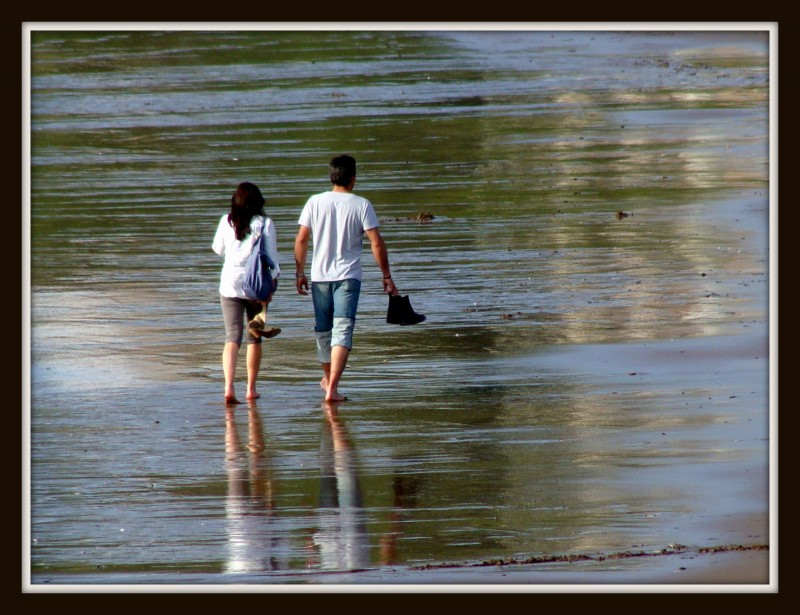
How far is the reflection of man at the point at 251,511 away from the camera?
8.66 metres

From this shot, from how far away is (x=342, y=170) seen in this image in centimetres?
1170

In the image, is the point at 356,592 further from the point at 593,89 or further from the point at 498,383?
the point at 593,89

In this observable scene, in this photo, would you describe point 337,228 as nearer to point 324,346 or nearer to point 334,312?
point 334,312

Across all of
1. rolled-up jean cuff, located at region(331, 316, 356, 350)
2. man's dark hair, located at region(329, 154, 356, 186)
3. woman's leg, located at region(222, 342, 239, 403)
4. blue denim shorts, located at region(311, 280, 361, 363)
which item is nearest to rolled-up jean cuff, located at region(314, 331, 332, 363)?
blue denim shorts, located at region(311, 280, 361, 363)

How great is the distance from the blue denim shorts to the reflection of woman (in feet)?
1.30

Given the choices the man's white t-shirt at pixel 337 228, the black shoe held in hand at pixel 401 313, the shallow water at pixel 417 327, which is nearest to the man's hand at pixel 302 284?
the man's white t-shirt at pixel 337 228

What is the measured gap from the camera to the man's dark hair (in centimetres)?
1169

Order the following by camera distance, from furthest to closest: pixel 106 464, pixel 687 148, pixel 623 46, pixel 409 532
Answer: pixel 623 46
pixel 687 148
pixel 106 464
pixel 409 532

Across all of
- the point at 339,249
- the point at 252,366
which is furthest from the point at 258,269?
the point at 252,366

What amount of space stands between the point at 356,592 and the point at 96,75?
20.2m

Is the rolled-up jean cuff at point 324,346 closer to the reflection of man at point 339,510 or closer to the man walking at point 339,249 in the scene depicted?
the man walking at point 339,249

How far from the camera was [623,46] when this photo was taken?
2969 cm

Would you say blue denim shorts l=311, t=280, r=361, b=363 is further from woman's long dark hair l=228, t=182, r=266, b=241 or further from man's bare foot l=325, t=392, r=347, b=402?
woman's long dark hair l=228, t=182, r=266, b=241

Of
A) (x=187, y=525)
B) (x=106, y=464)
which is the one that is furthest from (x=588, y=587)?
(x=106, y=464)
